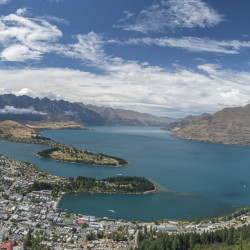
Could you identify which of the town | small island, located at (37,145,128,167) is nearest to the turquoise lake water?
the town

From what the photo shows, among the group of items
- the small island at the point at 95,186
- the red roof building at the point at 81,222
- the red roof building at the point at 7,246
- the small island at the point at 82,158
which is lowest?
the red roof building at the point at 7,246

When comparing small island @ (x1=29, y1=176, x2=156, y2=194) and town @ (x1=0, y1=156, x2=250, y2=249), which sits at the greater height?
small island @ (x1=29, y1=176, x2=156, y2=194)

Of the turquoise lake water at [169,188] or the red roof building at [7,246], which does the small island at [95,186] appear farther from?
the red roof building at [7,246]

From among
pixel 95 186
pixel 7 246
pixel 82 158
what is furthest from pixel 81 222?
pixel 82 158

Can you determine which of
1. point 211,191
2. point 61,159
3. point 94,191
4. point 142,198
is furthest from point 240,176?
point 61,159

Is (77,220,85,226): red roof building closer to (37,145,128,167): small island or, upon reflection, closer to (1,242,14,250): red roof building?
(1,242,14,250): red roof building

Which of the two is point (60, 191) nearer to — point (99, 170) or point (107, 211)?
point (107, 211)

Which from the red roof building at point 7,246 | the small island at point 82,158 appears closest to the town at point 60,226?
the red roof building at point 7,246

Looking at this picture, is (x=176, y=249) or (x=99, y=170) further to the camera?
(x=99, y=170)
